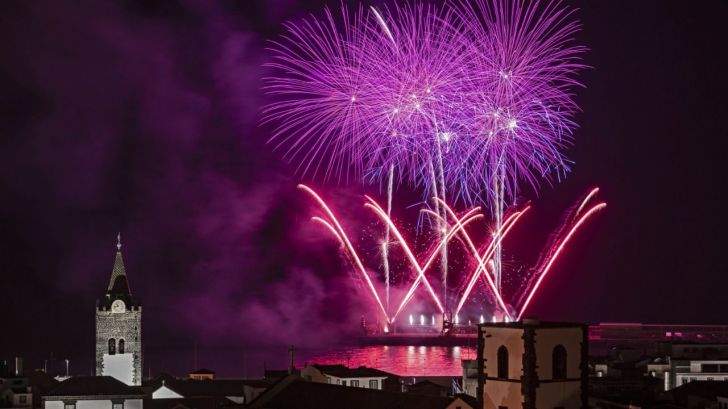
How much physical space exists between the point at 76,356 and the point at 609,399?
388 ft

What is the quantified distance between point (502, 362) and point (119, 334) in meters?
55.1

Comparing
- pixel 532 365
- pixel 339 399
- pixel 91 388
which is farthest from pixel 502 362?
pixel 91 388

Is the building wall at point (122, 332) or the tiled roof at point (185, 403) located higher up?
the building wall at point (122, 332)

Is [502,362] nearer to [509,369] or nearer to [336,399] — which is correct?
[509,369]

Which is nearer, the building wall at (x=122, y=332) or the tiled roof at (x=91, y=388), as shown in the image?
the tiled roof at (x=91, y=388)

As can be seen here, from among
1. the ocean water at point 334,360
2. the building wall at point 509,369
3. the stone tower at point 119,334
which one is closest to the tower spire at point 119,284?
the stone tower at point 119,334

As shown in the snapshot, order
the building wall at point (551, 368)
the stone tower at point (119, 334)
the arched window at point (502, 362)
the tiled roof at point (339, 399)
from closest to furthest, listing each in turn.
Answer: the building wall at point (551, 368)
the arched window at point (502, 362)
the tiled roof at point (339, 399)
the stone tower at point (119, 334)

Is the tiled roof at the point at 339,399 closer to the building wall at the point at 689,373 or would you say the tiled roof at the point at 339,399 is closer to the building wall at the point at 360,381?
the building wall at the point at 360,381

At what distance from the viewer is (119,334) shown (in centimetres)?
9562

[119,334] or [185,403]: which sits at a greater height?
[119,334]

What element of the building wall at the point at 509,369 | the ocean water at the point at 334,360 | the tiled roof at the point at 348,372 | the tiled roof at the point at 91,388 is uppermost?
the building wall at the point at 509,369

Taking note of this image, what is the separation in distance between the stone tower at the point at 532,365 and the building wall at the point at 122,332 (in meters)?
52.4

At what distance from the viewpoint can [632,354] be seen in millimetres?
94062

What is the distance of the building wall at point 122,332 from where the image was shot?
94.2 m
